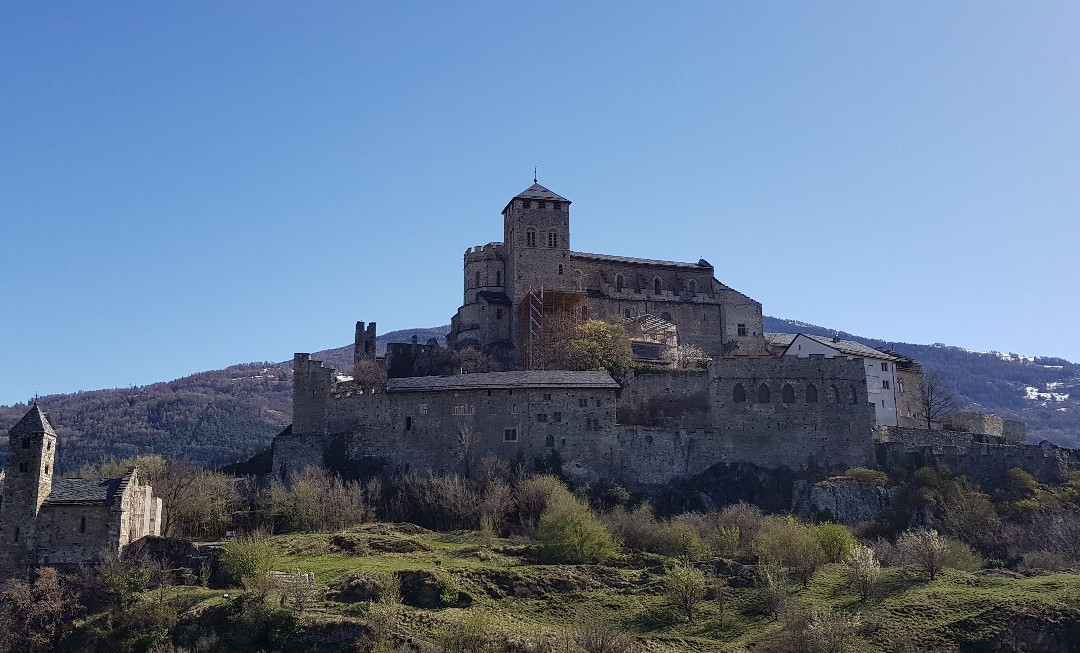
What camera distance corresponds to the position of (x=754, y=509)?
215ft

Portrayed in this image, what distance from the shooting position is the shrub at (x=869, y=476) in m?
67.9

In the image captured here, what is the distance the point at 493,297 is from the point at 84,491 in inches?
1655

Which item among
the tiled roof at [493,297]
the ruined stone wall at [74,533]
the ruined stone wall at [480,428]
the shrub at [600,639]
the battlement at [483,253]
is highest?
the battlement at [483,253]

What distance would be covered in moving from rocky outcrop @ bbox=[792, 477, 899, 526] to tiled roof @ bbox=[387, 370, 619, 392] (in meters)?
13.8

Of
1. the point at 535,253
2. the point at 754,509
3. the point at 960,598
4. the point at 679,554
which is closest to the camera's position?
the point at 960,598

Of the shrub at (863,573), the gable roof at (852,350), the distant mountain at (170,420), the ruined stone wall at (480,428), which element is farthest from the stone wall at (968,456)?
the distant mountain at (170,420)

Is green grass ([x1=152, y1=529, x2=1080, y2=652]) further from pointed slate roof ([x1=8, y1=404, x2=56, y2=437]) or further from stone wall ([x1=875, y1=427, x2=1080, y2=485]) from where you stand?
stone wall ([x1=875, y1=427, x2=1080, y2=485])

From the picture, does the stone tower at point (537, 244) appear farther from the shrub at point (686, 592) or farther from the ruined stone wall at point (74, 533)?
the ruined stone wall at point (74, 533)

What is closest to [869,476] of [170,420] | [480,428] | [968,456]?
[968,456]

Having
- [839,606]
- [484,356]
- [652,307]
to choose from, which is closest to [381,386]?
[484,356]

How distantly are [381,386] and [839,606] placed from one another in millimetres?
35621

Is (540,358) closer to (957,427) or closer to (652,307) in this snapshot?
(652,307)

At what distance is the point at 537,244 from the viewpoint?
9262 centimetres

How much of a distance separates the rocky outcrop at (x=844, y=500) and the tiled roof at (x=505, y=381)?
13.8 metres
